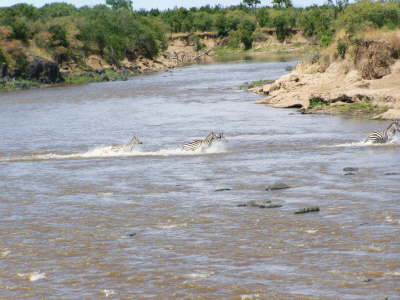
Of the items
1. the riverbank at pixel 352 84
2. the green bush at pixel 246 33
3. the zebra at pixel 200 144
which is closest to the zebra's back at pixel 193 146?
the zebra at pixel 200 144

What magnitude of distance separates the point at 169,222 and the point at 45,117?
26281 mm

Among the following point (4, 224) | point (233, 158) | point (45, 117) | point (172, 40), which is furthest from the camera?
point (172, 40)

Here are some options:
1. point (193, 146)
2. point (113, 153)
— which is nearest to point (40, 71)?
point (113, 153)

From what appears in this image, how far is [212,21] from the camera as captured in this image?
463 ft

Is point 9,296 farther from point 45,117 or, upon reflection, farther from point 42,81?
point 42,81

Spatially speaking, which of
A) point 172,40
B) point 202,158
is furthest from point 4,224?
point 172,40

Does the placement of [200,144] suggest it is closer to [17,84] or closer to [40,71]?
[17,84]

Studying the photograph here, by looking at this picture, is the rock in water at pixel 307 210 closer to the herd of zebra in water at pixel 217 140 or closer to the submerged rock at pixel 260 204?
the submerged rock at pixel 260 204

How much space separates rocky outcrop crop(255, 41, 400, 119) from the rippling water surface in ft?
14.1

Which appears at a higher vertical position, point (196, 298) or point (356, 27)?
point (356, 27)

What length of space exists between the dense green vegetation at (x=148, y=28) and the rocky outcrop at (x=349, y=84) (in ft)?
6.63

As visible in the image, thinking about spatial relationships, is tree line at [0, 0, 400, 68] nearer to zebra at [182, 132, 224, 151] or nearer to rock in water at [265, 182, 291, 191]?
zebra at [182, 132, 224, 151]

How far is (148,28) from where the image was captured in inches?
4237

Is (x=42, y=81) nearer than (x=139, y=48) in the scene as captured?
Yes
